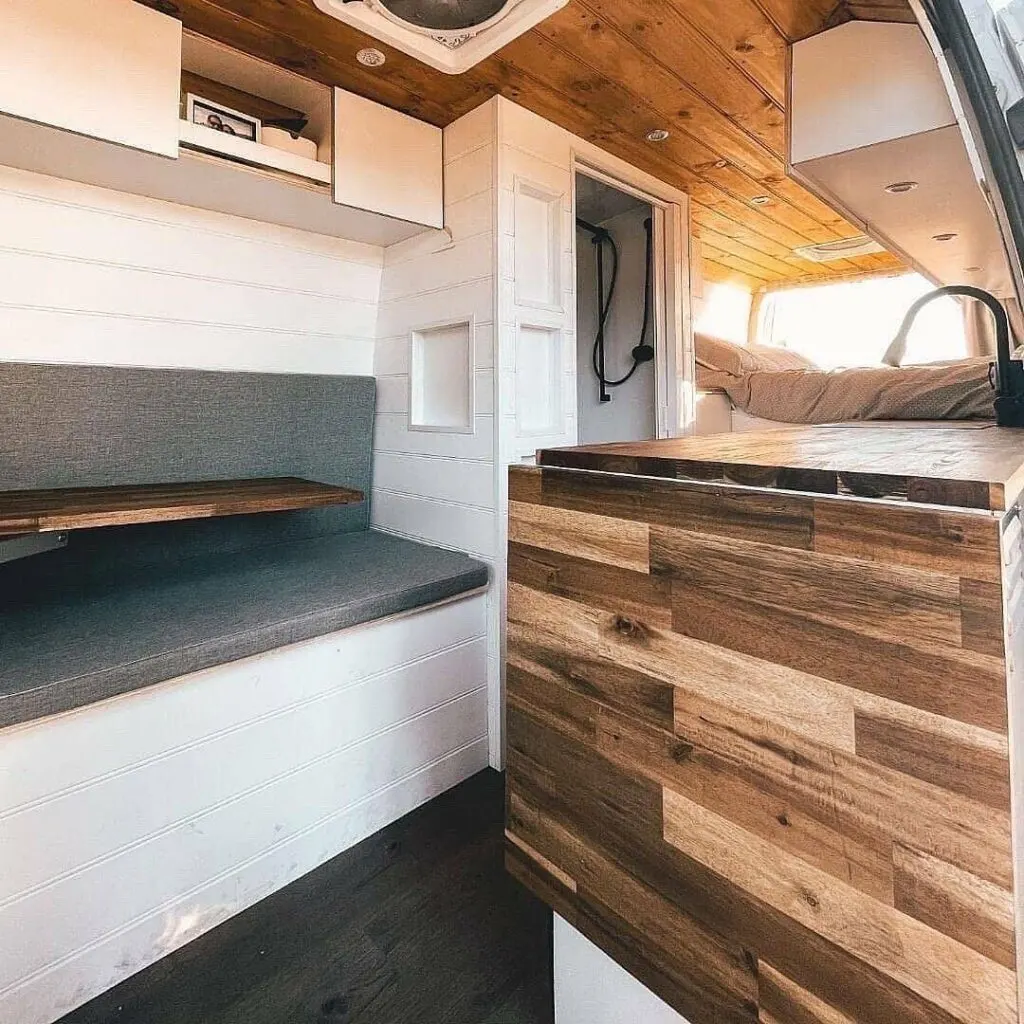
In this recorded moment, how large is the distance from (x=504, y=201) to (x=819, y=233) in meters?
2.29

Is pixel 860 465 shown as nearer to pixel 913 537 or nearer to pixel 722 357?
pixel 913 537

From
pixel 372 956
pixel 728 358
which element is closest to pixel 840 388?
pixel 728 358

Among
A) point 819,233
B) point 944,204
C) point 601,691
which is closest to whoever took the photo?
point 601,691

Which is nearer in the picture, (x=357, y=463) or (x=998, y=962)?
(x=998, y=962)

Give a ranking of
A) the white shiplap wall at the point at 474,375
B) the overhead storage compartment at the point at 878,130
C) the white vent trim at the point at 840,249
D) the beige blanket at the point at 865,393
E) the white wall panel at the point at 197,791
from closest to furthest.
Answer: the white wall panel at the point at 197,791
the overhead storage compartment at the point at 878,130
the white shiplap wall at the point at 474,375
the beige blanket at the point at 865,393
the white vent trim at the point at 840,249

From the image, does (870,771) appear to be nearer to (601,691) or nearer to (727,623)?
(727,623)

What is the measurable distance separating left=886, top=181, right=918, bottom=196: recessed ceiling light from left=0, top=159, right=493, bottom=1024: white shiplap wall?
58.1 inches

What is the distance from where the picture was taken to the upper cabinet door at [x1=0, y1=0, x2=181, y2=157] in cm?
126

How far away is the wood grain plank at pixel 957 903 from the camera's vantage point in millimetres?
477

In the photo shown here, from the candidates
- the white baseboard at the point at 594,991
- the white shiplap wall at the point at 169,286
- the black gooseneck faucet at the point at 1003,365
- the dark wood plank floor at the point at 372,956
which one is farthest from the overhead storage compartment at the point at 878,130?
the dark wood plank floor at the point at 372,956

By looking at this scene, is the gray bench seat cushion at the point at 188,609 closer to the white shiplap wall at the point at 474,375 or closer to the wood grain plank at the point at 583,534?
the white shiplap wall at the point at 474,375

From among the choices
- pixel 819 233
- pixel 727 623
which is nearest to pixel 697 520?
pixel 727 623

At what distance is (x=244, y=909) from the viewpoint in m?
1.33

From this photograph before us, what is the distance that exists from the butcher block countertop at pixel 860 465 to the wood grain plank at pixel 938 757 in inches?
7.6
